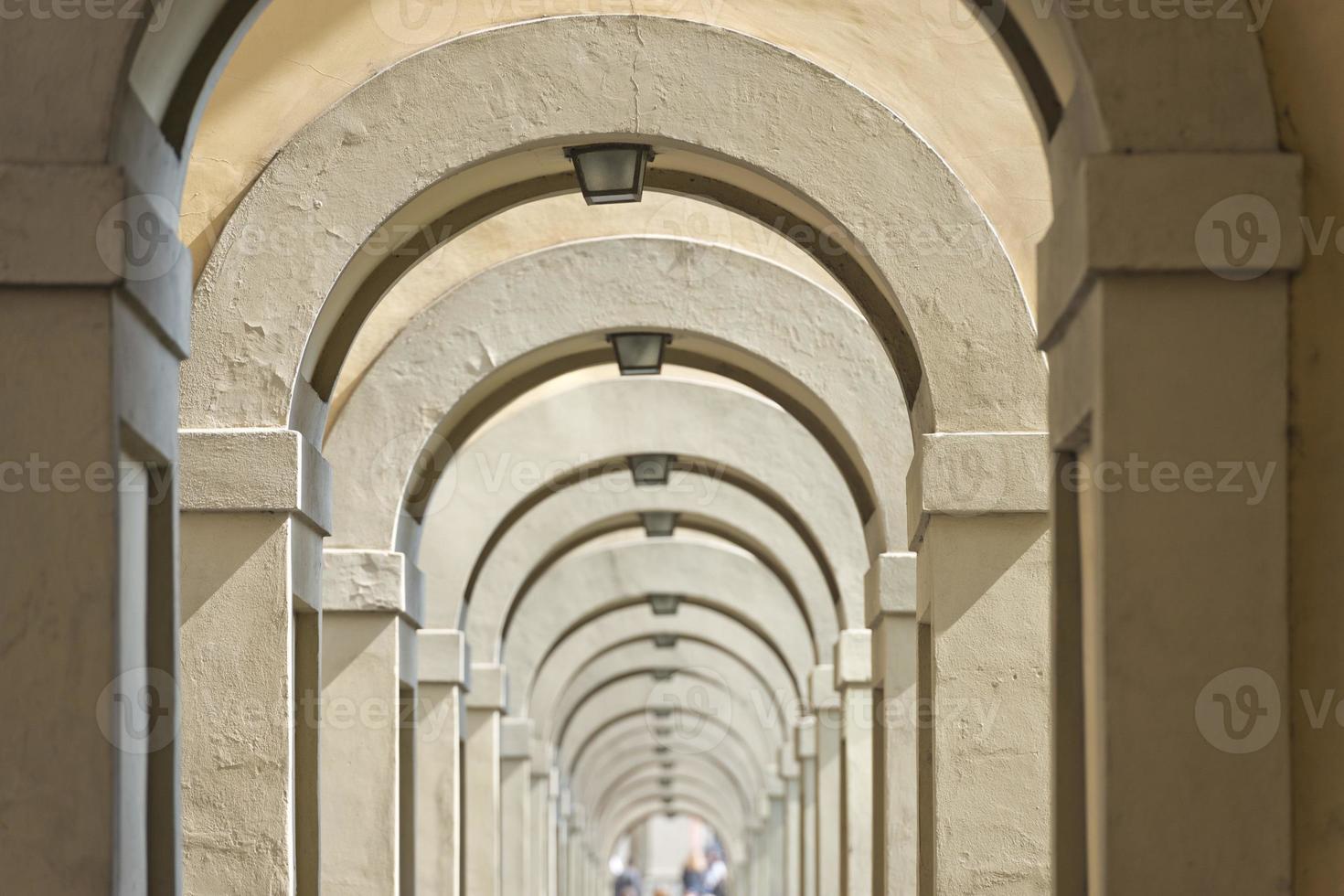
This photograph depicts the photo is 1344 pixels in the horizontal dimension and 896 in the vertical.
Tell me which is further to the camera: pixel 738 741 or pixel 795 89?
pixel 738 741

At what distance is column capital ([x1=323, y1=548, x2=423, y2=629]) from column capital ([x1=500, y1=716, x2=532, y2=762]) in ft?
29.2

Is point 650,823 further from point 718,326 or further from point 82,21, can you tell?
point 82,21

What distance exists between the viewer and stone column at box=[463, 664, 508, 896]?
48.5ft

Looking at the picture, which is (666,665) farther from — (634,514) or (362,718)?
(362,718)

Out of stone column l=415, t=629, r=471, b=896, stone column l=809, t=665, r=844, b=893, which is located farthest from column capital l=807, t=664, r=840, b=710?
stone column l=415, t=629, r=471, b=896

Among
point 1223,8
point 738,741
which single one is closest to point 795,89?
point 1223,8

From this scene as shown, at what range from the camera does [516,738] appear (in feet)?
62.4

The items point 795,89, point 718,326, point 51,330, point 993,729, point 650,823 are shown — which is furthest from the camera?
point 650,823

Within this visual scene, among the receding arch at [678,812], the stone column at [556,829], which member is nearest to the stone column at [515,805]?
the stone column at [556,829]

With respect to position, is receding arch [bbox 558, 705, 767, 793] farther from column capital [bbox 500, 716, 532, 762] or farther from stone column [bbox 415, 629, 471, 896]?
stone column [bbox 415, 629, 471, 896]

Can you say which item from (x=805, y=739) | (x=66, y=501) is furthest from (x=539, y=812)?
(x=66, y=501)

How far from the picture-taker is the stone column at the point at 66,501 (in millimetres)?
4016

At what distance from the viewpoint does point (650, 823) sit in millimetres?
79375

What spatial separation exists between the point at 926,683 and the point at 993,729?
752mm
